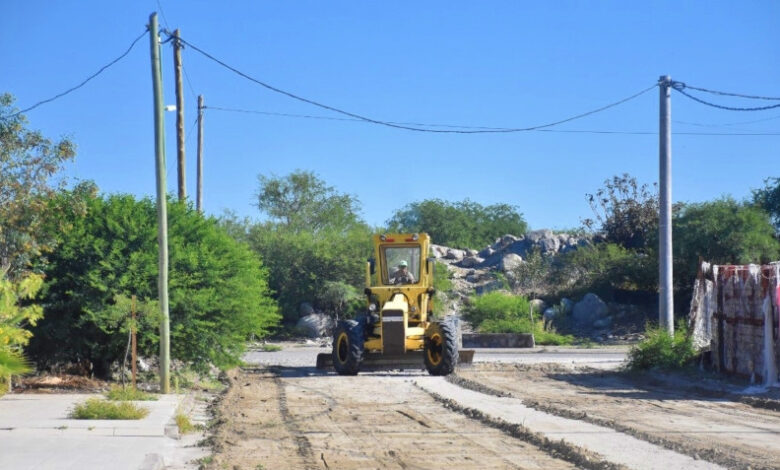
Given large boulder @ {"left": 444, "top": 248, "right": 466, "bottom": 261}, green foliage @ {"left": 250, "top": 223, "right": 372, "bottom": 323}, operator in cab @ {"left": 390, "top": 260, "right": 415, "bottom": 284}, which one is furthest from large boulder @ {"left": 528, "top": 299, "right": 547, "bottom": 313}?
operator in cab @ {"left": 390, "top": 260, "right": 415, "bottom": 284}

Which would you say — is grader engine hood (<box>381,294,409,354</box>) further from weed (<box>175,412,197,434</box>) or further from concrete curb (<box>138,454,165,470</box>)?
concrete curb (<box>138,454,165,470</box>)

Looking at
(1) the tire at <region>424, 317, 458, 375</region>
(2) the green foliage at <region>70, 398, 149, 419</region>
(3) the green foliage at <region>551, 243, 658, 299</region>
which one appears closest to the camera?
(2) the green foliage at <region>70, 398, 149, 419</region>

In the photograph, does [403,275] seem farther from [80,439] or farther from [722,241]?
[722,241]

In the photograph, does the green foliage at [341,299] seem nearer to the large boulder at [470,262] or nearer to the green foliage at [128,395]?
the large boulder at [470,262]

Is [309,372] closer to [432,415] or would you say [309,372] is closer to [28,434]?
[432,415]

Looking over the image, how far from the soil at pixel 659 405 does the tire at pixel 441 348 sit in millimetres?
459

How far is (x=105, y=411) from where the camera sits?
597 inches

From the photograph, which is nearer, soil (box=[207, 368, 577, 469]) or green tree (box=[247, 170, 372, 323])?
soil (box=[207, 368, 577, 469])

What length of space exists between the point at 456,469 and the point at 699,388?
11731mm

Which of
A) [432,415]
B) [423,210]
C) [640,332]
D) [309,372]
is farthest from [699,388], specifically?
[423,210]

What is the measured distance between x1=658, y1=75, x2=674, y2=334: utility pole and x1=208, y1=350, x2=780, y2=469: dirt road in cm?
283

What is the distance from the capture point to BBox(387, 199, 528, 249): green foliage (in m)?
89.5

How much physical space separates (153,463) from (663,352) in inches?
647

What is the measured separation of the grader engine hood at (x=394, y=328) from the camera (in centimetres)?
2384
